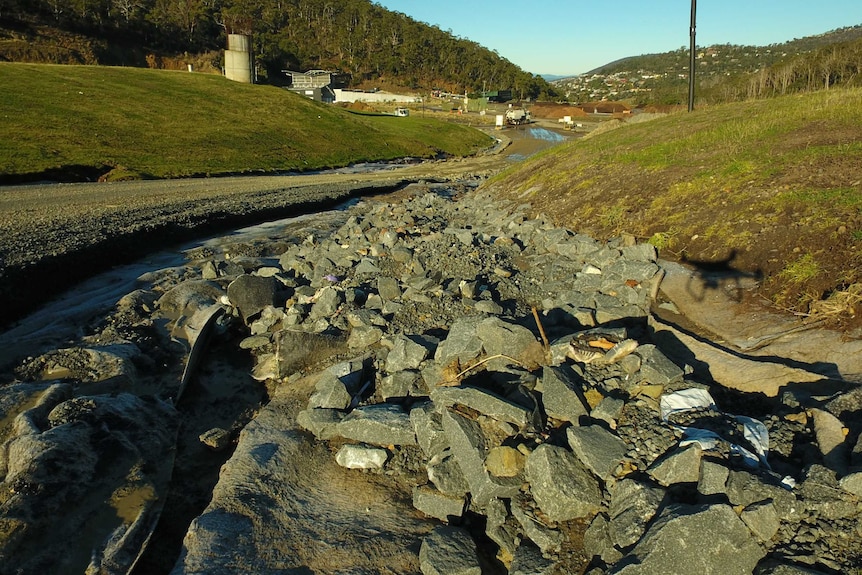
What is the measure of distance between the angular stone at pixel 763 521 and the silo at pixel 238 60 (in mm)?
83599

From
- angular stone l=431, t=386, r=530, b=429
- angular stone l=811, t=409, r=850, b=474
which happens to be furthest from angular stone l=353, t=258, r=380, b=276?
angular stone l=811, t=409, r=850, b=474

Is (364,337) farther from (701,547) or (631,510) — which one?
(701,547)

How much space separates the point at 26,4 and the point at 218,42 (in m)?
40.1

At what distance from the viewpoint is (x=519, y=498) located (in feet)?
15.7

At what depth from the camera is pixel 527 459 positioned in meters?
4.89

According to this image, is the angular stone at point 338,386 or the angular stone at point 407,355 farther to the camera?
the angular stone at point 407,355

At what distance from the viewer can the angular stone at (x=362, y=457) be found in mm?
5711

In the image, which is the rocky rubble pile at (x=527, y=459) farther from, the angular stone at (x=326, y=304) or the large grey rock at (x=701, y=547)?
the angular stone at (x=326, y=304)

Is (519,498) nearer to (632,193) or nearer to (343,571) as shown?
(343,571)

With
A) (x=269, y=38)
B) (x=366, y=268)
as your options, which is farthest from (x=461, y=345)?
(x=269, y=38)

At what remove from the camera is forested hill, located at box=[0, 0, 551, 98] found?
75938mm

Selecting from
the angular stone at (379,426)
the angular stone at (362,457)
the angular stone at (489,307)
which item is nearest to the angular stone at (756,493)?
the angular stone at (379,426)

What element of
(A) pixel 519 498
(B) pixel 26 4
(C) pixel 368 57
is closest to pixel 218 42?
(B) pixel 26 4

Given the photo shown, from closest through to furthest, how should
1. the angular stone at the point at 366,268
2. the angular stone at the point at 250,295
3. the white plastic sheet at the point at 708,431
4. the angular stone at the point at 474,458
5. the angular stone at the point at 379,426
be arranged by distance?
1. the white plastic sheet at the point at 708,431
2. the angular stone at the point at 474,458
3. the angular stone at the point at 379,426
4. the angular stone at the point at 250,295
5. the angular stone at the point at 366,268
